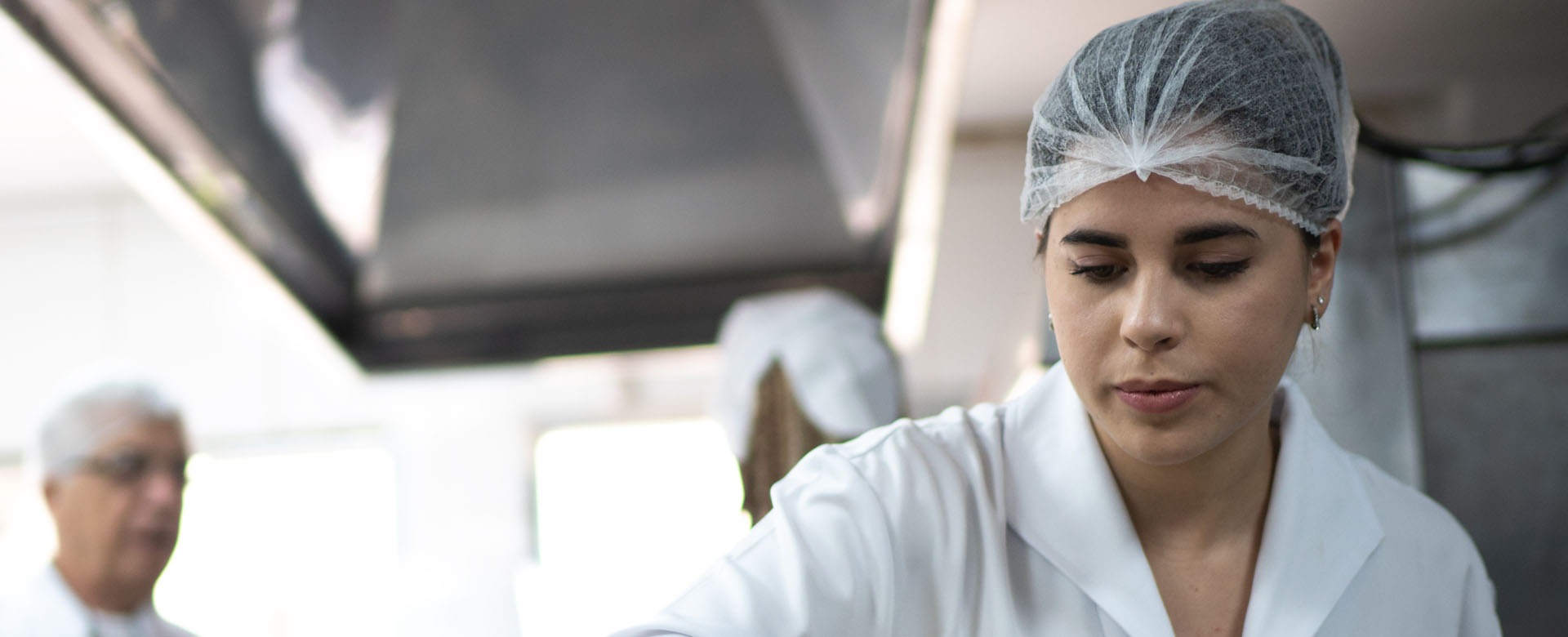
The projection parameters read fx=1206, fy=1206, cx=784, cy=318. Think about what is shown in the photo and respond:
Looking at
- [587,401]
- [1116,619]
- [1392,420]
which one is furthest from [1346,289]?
[587,401]

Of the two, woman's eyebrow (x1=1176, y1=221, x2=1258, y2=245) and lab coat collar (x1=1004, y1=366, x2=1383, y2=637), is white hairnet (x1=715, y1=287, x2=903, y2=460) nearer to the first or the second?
lab coat collar (x1=1004, y1=366, x2=1383, y2=637)

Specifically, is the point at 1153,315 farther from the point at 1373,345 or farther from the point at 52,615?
the point at 52,615

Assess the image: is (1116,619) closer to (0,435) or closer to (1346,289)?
(1346,289)

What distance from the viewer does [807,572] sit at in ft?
2.37

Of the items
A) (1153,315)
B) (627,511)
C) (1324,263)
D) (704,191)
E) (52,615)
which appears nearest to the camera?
(1153,315)

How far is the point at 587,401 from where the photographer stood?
269 cm

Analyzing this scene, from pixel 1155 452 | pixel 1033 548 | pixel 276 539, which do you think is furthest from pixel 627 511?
pixel 1155 452

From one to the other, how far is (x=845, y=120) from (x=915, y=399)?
956 mm

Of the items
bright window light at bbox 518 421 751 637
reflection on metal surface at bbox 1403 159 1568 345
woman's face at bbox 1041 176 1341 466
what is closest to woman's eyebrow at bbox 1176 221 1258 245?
woman's face at bbox 1041 176 1341 466

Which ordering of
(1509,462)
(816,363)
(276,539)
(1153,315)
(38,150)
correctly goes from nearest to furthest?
(1153,315) < (816,363) < (1509,462) < (38,150) < (276,539)

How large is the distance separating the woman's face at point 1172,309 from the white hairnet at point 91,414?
148 cm

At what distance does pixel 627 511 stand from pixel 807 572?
6.95 feet

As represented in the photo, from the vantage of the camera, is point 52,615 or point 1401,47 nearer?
point 52,615

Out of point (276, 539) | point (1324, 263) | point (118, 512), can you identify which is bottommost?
point (276, 539)
